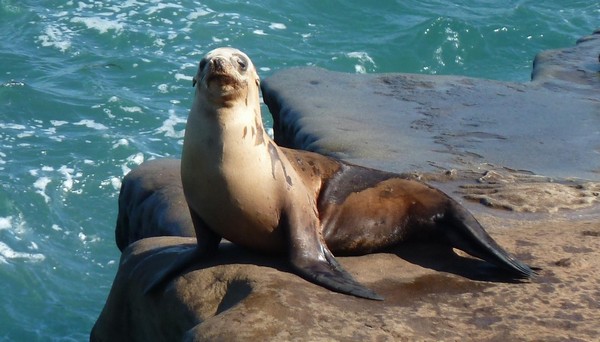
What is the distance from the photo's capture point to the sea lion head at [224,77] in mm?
4125

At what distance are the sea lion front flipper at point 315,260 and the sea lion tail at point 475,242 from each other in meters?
0.59

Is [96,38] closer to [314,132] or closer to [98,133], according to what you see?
[98,133]

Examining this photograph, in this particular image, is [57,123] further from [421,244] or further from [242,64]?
[242,64]

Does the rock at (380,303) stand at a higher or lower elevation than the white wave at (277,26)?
higher

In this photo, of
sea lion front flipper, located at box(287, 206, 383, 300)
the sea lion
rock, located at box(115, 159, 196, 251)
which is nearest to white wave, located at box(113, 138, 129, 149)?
rock, located at box(115, 159, 196, 251)

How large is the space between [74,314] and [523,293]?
14.7ft

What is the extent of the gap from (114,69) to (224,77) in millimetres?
8836

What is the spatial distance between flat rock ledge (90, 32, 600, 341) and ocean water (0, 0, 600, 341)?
1346 millimetres

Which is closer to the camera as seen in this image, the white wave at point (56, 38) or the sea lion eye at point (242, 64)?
the sea lion eye at point (242, 64)

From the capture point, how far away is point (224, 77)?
4152mm

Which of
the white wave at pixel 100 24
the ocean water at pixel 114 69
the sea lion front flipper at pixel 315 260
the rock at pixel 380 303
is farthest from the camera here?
the white wave at pixel 100 24

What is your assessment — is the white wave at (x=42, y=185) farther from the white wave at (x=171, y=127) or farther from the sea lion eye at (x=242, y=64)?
the sea lion eye at (x=242, y=64)

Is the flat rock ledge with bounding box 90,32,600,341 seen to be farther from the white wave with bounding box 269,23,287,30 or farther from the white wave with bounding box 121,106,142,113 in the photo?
the white wave with bounding box 269,23,287,30

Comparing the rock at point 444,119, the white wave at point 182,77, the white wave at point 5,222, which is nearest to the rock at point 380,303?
the rock at point 444,119
